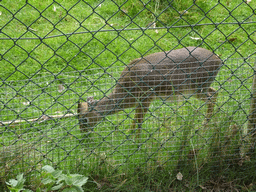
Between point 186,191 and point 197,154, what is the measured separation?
0.35m

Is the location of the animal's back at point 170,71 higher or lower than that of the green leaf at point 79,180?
higher

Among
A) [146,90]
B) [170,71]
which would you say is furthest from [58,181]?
[170,71]

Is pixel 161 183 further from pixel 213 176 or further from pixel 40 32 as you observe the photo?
pixel 40 32

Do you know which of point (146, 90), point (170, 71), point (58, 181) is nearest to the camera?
point (58, 181)

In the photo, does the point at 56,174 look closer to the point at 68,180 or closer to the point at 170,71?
the point at 68,180

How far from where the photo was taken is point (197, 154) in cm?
297

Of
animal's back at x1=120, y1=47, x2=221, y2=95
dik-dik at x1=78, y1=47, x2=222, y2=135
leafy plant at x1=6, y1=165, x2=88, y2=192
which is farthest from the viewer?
animal's back at x1=120, y1=47, x2=221, y2=95

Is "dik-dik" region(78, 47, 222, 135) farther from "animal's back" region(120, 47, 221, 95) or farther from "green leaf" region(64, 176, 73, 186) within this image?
"green leaf" region(64, 176, 73, 186)

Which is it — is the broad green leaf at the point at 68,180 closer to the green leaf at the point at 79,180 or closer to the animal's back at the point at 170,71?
the green leaf at the point at 79,180

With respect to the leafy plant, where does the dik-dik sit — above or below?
above

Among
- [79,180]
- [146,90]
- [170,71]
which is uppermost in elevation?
[170,71]

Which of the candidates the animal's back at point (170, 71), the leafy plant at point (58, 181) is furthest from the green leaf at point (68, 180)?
the animal's back at point (170, 71)

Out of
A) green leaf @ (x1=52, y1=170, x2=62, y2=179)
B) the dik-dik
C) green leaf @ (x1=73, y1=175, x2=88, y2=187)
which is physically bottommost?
green leaf @ (x1=73, y1=175, x2=88, y2=187)

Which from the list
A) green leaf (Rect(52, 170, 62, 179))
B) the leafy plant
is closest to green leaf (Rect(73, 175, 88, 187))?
the leafy plant
